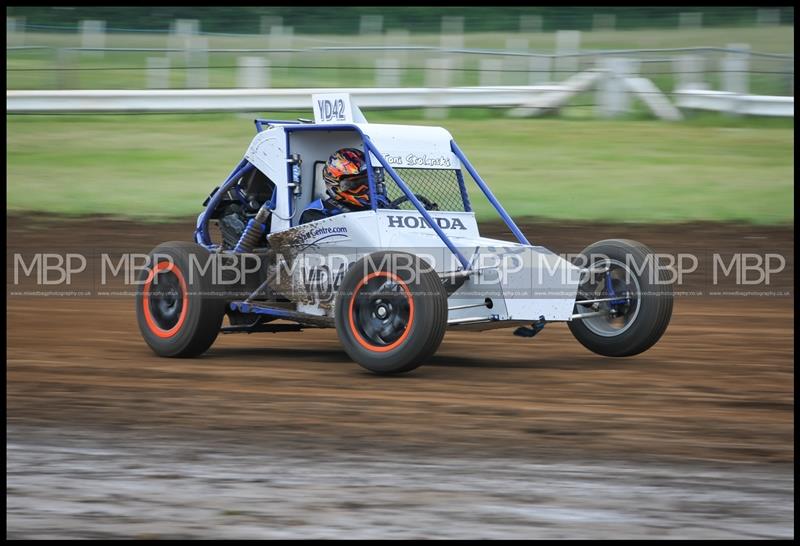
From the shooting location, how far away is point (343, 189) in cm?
963

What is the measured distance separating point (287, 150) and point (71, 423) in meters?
3.07

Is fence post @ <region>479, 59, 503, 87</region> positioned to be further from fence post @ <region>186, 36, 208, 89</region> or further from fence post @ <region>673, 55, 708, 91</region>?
fence post @ <region>186, 36, 208, 89</region>

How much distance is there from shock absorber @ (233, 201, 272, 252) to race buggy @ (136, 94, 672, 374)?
0.03ft

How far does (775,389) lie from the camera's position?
27.7ft

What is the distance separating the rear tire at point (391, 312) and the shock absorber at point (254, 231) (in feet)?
4.08

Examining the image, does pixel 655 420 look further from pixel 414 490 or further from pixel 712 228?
pixel 712 228

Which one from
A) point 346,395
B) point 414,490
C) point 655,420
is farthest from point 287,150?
point 414,490

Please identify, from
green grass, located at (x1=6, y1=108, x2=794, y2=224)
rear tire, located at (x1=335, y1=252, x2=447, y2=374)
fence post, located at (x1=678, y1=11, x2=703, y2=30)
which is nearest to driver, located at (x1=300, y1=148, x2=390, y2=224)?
rear tire, located at (x1=335, y1=252, x2=447, y2=374)

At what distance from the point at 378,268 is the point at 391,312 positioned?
319 millimetres

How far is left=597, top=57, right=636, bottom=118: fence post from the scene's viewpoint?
2191 centimetres

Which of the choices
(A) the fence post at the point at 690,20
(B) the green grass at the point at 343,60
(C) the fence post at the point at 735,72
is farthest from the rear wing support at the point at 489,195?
(A) the fence post at the point at 690,20

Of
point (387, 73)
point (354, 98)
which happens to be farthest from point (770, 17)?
point (354, 98)

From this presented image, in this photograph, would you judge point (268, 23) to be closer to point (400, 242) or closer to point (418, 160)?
point (418, 160)

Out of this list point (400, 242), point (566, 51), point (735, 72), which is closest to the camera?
point (400, 242)
